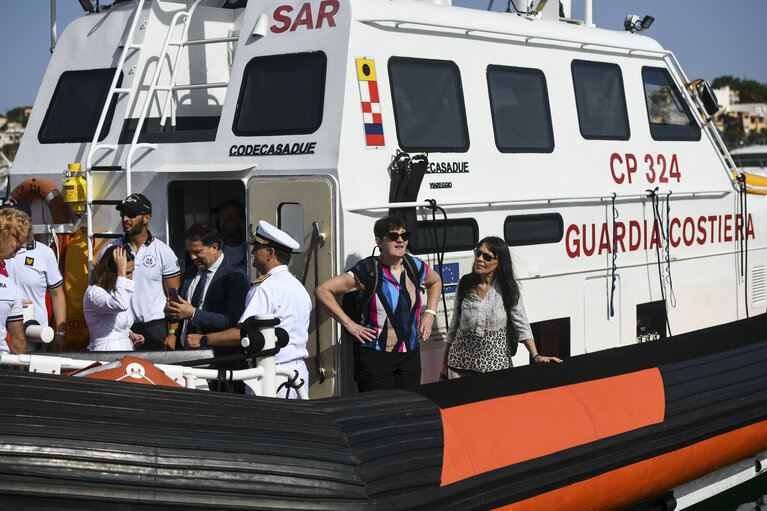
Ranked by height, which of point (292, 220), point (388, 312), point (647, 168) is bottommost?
point (388, 312)

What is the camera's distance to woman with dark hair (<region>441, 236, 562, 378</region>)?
17.7 ft

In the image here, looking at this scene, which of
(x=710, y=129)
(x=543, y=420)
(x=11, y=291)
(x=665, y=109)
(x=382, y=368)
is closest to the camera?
(x=543, y=420)

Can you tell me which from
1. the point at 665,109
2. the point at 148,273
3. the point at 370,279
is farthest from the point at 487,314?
the point at 665,109

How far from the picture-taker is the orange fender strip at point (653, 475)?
452 centimetres

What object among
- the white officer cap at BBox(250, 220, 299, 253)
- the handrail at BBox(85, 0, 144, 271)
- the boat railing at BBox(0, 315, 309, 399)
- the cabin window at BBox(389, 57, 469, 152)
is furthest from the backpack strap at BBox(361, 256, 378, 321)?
the handrail at BBox(85, 0, 144, 271)

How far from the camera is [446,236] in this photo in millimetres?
5812

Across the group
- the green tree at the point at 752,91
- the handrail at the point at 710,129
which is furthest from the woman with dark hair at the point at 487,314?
the green tree at the point at 752,91

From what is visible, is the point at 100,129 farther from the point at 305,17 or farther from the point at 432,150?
the point at 432,150

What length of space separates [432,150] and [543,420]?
1980 millimetres

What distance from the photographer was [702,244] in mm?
7633

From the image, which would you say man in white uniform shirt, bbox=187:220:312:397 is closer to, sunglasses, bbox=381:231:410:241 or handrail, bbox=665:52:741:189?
sunglasses, bbox=381:231:410:241

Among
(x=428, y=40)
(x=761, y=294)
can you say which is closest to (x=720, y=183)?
(x=761, y=294)

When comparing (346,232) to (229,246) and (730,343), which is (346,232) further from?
(730,343)

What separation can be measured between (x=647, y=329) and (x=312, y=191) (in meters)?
3.32
